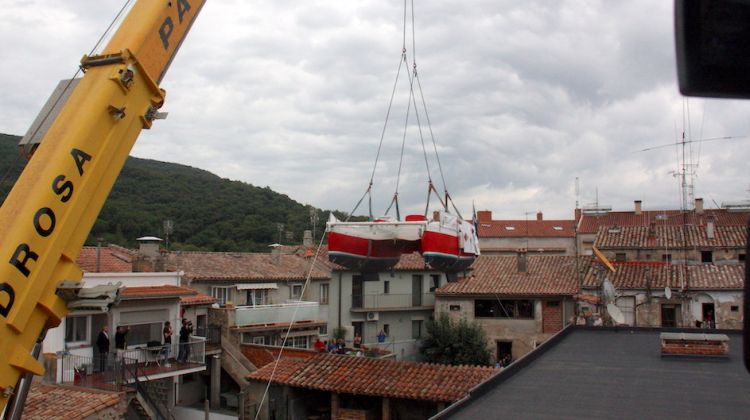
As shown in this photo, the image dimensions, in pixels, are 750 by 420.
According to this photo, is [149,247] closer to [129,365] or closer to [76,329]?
[76,329]

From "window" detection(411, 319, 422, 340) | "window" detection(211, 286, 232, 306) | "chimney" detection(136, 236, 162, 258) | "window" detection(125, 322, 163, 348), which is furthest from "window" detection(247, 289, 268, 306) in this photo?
"window" detection(411, 319, 422, 340)

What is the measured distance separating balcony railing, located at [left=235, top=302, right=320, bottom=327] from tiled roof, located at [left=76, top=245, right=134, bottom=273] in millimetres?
4836

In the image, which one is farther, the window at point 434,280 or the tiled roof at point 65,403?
the window at point 434,280

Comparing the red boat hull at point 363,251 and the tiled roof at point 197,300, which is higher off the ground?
the red boat hull at point 363,251

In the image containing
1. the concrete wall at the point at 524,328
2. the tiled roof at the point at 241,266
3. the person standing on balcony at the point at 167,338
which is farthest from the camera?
the concrete wall at the point at 524,328

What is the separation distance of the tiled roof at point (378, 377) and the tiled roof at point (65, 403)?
6881 mm

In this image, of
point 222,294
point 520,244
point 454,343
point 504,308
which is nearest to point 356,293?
point 454,343

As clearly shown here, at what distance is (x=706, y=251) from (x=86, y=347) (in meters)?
31.6

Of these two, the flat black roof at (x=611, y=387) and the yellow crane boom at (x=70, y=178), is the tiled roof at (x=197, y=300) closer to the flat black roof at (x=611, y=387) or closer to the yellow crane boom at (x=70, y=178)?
the flat black roof at (x=611, y=387)

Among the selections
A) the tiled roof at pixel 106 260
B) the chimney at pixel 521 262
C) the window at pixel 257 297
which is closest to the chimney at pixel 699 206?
the chimney at pixel 521 262

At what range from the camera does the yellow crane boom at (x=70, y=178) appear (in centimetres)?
585

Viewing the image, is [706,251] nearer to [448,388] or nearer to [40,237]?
[448,388]

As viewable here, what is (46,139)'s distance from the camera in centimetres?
647

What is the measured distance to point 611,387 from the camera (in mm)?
9938
